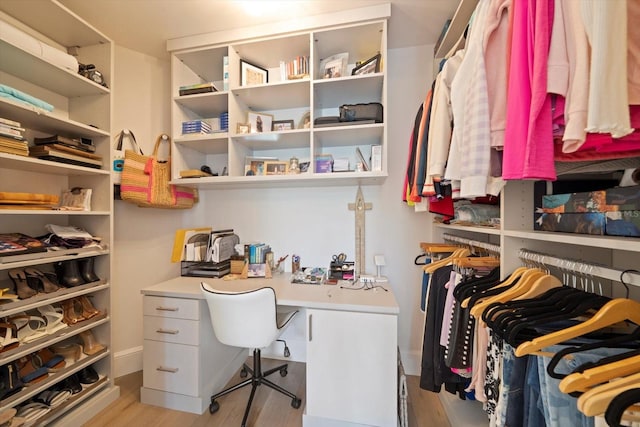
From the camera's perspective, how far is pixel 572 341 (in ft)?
1.90

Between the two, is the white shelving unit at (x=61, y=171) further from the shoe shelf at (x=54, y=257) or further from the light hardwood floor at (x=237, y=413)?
the light hardwood floor at (x=237, y=413)

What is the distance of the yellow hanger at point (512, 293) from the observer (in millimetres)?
767

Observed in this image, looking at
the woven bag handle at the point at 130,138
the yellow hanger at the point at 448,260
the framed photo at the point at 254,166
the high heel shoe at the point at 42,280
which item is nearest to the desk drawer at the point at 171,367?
the high heel shoe at the point at 42,280

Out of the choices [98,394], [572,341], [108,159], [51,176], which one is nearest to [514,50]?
[572,341]

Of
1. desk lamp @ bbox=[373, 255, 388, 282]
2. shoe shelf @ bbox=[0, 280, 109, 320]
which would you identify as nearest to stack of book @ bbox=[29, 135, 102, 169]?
shoe shelf @ bbox=[0, 280, 109, 320]

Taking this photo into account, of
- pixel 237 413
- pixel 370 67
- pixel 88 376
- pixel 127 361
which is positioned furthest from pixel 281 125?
pixel 127 361

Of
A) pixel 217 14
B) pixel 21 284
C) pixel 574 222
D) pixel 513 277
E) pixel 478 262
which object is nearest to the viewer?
pixel 574 222

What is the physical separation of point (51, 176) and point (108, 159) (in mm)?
366

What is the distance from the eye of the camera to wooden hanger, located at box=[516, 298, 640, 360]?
54cm

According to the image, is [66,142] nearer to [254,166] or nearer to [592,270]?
[254,166]

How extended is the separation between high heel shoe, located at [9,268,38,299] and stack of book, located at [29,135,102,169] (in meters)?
0.67

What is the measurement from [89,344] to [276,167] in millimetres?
1765

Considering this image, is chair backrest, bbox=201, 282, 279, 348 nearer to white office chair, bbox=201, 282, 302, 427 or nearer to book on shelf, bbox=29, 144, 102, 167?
white office chair, bbox=201, 282, 302, 427

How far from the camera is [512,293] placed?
0.77m
